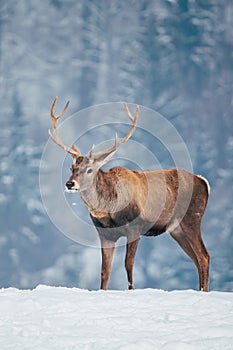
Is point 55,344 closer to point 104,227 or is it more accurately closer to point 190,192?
point 104,227

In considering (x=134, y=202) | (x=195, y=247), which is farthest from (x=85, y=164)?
(x=195, y=247)

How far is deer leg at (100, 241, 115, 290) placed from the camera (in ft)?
20.6

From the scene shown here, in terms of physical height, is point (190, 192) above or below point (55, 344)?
below

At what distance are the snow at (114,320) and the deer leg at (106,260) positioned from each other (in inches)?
75.7

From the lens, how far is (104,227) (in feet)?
21.1

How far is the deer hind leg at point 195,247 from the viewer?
7051mm

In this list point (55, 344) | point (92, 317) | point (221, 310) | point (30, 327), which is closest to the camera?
point (55, 344)

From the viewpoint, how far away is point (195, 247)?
23.6 feet

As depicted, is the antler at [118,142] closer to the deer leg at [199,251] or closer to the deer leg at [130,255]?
the deer leg at [130,255]

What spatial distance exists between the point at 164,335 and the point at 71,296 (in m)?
1.08

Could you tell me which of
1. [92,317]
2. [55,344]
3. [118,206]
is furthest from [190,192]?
[55,344]

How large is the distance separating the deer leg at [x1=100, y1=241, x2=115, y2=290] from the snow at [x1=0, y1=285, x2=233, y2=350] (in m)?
1.92

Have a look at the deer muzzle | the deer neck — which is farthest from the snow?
the deer neck

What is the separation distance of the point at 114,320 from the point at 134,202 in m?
3.28
